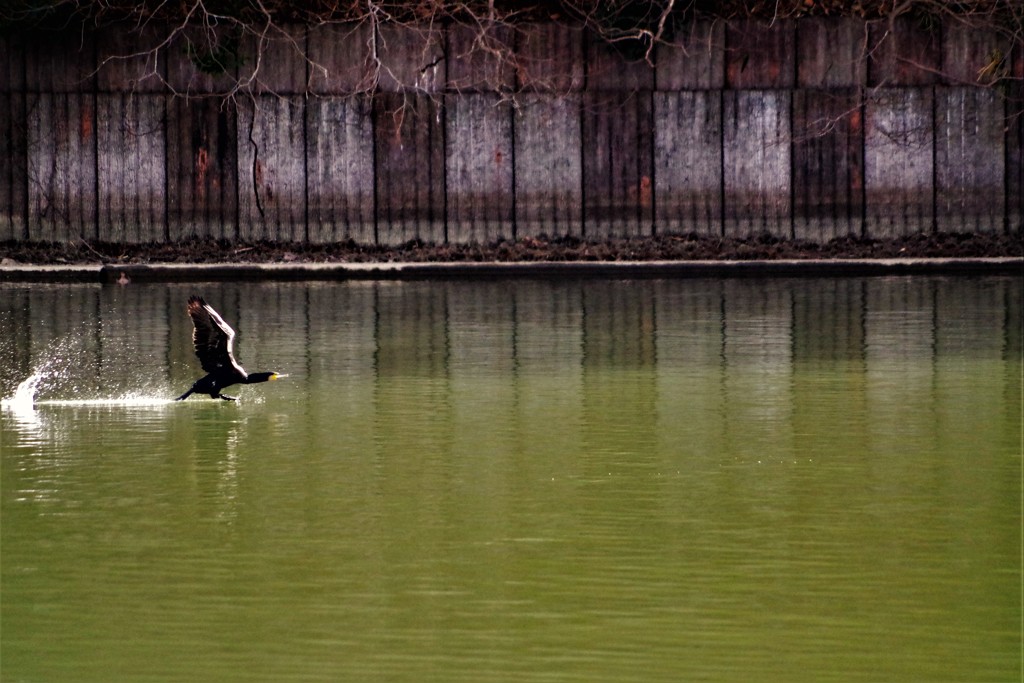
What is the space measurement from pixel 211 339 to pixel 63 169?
10.6 metres

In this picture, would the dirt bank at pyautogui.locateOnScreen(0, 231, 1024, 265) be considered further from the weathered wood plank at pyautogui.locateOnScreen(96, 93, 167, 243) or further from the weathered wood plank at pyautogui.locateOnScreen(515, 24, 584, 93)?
the weathered wood plank at pyautogui.locateOnScreen(515, 24, 584, 93)

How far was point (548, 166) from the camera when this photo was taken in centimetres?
2031

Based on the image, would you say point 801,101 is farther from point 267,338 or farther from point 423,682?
point 423,682

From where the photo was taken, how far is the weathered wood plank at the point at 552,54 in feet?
66.8

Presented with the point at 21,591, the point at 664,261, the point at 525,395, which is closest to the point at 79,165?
the point at 664,261

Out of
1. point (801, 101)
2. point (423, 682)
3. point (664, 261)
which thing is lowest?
point (423, 682)

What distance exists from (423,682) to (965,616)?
170 cm

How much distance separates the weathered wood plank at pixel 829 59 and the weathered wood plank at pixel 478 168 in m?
3.24

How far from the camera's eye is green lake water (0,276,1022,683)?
5.16m

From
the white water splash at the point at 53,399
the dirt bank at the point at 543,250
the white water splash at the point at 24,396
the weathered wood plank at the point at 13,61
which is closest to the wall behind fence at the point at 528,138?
the weathered wood plank at the point at 13,61

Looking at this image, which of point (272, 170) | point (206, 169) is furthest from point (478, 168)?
point (206, 169)

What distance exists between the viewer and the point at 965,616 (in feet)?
18.0

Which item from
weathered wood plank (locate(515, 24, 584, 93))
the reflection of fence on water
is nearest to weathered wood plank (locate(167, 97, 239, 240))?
the reflection of fence on water

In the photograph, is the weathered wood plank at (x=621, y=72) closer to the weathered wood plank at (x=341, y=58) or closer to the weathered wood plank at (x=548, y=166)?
the weathered wood plank at (x=548, y=166)
